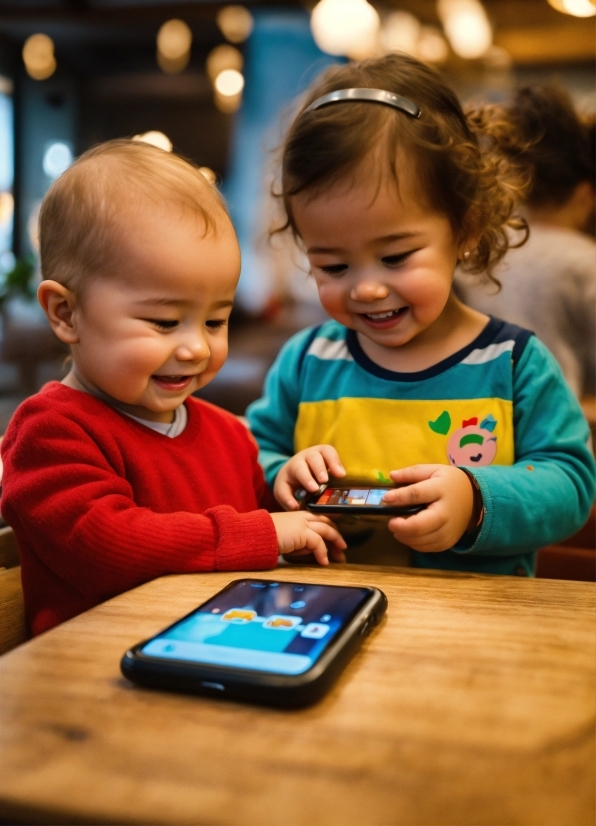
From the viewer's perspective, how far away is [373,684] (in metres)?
0.54

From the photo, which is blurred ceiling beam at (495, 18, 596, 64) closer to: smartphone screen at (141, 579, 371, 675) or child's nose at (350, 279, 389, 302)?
child's nose at (350, 279, 389, 302)

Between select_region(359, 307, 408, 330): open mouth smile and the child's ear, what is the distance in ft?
1.25

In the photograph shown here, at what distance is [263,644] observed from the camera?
0.58m

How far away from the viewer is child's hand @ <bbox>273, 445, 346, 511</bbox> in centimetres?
100

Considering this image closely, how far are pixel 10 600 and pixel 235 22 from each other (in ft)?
21.1

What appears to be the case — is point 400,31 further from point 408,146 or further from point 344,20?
point 408,146

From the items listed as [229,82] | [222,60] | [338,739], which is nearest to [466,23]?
[229,82]

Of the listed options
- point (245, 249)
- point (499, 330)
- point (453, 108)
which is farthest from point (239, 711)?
point (245, 249)

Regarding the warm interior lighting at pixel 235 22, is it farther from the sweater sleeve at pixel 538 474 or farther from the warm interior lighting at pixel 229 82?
the sweater sleeve at pixel 538 474

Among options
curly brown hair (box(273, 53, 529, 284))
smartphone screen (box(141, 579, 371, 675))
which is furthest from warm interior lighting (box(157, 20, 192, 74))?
smartphone screen (box(141, 579, 371, 675))

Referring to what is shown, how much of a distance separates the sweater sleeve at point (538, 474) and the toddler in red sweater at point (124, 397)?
188 millimetres

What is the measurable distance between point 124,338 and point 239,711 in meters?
0.48

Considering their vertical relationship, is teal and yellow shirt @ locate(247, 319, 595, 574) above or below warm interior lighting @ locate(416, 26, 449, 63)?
below

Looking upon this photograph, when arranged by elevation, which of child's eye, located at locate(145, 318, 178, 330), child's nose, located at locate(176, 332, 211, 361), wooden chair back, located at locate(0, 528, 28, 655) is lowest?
wooden chair back, located at locate(0, 528, 28, 655)
